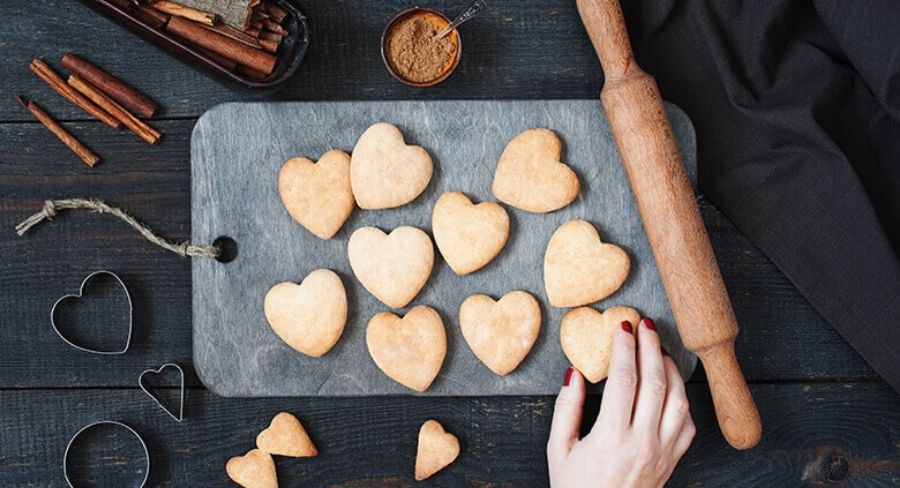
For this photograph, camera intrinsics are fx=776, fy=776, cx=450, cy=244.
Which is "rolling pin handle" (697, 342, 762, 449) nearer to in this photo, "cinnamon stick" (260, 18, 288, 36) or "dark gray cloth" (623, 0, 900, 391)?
"dark gray cloth" (623, 0, 900, 391)

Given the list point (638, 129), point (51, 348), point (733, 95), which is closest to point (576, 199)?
point (638, 129)

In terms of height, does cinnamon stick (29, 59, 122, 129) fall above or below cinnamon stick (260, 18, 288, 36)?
below

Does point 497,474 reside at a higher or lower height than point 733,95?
lower

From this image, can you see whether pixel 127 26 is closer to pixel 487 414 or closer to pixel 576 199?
pixel 576 199

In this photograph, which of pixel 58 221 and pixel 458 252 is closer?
pixel 458 252

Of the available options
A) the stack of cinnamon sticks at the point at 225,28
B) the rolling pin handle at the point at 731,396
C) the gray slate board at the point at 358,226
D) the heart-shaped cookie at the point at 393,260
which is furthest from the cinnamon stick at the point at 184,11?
the rolling pin handle at the point at 731,396

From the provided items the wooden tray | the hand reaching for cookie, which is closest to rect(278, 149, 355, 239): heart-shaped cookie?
the wooden tray
